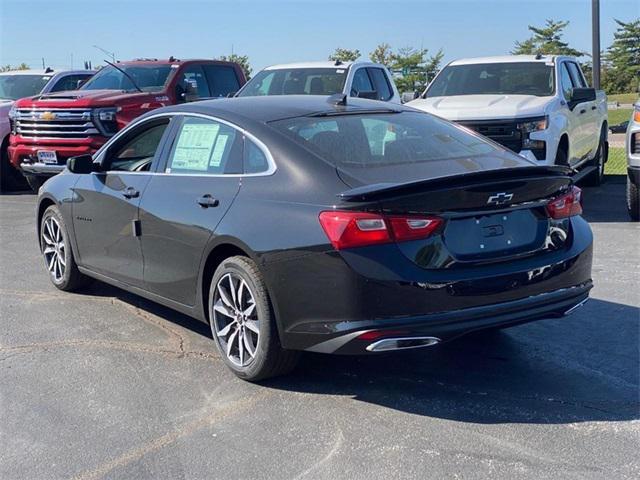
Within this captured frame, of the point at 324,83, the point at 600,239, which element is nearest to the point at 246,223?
the point at 600,239

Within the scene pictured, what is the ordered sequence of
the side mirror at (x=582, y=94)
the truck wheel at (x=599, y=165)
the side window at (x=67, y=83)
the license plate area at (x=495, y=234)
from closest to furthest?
1. the license plate area at (x=495, y=234)
2. the side mirror at (x=582, y=94)
3. the truck wheel at (x=599, y=165)
4. the side window at (x=67, y=83)

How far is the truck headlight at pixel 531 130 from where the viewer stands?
956cm

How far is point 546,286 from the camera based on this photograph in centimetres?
452

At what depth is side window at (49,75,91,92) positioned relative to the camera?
1526 centimetres

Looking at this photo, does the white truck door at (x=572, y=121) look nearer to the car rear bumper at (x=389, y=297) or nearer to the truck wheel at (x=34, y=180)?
the car rear bumper at (x=389, y=297)

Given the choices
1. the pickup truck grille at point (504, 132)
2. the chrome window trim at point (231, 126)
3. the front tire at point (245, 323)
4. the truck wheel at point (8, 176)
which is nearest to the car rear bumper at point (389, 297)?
the front tire at point (245, 323)

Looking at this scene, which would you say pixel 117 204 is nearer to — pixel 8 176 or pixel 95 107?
pixel 95 107

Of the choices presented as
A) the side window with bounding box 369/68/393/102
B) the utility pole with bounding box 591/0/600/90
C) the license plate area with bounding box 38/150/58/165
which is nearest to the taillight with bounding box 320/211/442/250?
the license plate area with bounding box 38/150/58/165

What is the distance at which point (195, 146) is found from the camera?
5.42 meters

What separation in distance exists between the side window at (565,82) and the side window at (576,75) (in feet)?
1.15

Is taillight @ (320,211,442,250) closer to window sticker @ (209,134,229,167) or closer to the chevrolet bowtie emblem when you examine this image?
the chevrolet bowtie emblem

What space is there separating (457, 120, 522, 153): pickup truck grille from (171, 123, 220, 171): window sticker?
16.1 feet

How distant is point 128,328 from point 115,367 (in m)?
0.86

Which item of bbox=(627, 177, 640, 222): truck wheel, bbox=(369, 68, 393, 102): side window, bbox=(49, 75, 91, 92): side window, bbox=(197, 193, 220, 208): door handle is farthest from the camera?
bbox=(49, 75, 91, 92): side window
